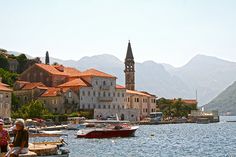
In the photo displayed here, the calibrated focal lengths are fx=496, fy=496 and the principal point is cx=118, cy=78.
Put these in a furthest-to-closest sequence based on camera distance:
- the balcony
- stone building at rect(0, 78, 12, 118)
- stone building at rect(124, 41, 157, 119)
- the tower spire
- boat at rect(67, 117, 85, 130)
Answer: the tower spire → stone building at rect(124, 41, 157, 119) → the balcony → stone building at rect(0, 78, 12, 118) → boat at rect(67, 117, 85, 130)

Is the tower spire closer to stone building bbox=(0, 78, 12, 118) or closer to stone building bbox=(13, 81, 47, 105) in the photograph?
stone building bbox=(13, 81, 47, 105)

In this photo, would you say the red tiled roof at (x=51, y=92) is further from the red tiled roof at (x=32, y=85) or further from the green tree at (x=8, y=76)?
the green tree at (x=8, y=76)

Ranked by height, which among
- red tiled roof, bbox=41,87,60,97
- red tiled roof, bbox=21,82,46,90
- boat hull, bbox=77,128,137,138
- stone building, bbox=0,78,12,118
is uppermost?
red tiled roof, bbox=21,82,46,90

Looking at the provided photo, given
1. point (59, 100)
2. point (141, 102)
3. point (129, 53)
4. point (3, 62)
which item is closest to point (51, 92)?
point (59, 100)

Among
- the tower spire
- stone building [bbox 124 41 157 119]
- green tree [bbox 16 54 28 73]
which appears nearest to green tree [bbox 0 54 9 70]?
green tree [bbox 16 54 28 73]

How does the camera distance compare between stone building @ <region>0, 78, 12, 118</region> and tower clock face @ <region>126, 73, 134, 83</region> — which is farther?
tower clock face @ <region>126, 73, 134, 83</region>

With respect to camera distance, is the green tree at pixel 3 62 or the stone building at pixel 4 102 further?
the green tree at pixel 3 62

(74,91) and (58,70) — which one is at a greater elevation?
(58,70)

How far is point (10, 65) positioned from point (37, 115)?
45208 millimetres

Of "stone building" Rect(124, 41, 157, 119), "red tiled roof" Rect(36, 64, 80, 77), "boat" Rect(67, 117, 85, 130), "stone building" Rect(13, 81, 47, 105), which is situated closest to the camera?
"boat" Rect(67, 117, 85, 130)

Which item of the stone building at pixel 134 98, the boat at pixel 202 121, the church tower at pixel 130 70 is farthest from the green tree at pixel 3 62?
the boat at pixel 202 121

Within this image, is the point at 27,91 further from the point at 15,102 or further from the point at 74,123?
the point at 74,123

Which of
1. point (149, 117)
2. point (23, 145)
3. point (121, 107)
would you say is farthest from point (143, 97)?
point (23, 145)

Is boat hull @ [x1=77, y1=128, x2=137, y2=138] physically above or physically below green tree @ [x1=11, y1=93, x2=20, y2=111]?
below
